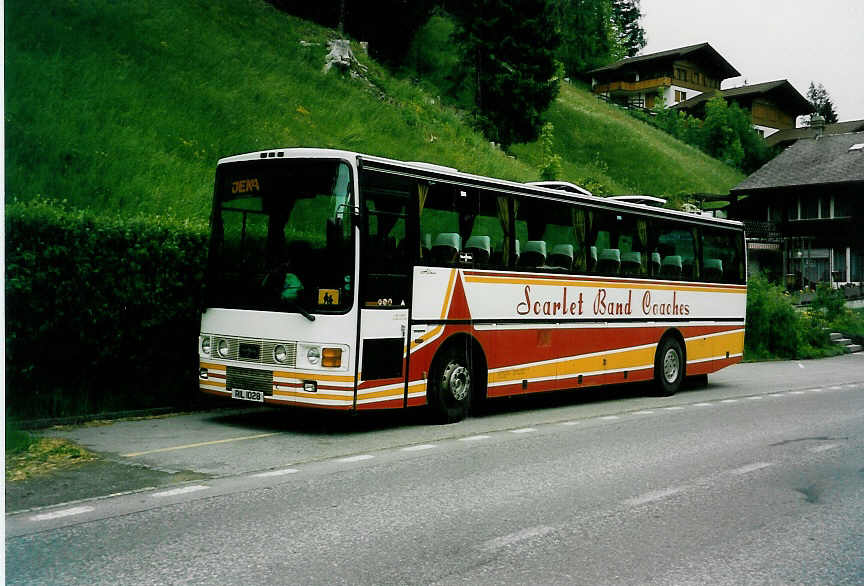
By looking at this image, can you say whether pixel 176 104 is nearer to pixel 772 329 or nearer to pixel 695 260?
pixel 695 260

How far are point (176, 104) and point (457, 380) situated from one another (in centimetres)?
1528

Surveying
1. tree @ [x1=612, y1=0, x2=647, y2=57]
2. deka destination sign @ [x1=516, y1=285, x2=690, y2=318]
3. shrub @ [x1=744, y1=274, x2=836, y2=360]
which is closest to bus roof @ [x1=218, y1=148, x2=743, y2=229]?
deka destination sign @ [x1=516, y1=285, x2=690, y2=318]

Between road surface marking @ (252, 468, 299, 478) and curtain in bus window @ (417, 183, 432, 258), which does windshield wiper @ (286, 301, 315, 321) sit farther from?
road surface marking @ (252, 468, 299, 478)

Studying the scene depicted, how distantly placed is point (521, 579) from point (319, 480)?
3.26 m

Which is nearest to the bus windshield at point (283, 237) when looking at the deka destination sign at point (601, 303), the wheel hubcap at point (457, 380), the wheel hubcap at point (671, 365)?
the wheel hubcap at point (457, 380)

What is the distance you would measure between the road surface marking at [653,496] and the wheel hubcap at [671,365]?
29.3ft

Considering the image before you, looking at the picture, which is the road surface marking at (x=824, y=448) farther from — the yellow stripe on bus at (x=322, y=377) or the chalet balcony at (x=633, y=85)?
the chalet balcony at (x=633, y=85)

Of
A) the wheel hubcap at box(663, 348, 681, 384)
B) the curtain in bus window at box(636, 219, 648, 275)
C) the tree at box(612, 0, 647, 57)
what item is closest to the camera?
the curtain in bus window at box(636, 219, 648, 275)

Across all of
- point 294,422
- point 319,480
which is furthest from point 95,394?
point 319,480

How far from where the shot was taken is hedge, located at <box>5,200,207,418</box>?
10883 mm

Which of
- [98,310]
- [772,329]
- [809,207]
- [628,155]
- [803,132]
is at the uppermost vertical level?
[803,132]

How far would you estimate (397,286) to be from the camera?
11.5 m

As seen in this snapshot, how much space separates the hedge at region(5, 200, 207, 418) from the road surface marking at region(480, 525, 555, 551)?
6.70 metres

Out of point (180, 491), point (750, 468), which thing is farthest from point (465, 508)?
point (750, 468)
